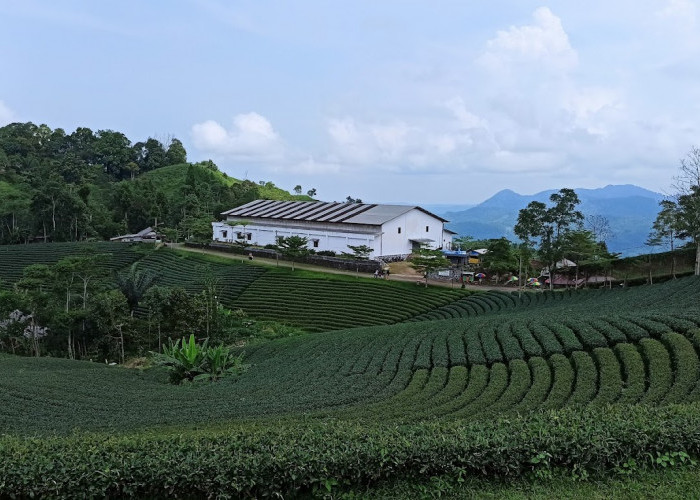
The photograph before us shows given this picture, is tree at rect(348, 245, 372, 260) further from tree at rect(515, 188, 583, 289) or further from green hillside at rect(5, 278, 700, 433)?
green hillside at rect(5, 278, 700, 433)

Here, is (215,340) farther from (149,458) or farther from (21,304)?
(149,458)

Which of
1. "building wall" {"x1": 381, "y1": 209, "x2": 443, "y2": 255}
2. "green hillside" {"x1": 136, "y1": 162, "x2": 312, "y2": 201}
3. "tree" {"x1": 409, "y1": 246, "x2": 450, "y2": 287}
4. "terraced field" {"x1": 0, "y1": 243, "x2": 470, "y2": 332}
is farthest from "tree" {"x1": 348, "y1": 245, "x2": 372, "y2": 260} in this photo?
"green hillside" {"x1": 136, "y1": 162, "x2": 312, "y2": 201}

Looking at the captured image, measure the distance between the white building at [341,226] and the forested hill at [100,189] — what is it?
491cm

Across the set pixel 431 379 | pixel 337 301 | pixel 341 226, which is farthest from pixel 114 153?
pixel 431 379

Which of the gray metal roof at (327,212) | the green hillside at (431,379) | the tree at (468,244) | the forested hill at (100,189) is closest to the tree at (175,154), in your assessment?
the forested hill at (100,189)

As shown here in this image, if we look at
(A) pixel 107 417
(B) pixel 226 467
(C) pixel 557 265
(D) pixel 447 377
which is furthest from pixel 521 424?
(C) pixel 557 265

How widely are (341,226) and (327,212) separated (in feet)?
15.8

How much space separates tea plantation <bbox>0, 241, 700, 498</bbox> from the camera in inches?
258

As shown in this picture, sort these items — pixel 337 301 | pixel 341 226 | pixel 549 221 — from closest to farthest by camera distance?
pixel 337 301 < pixel 549 221 < pixel 341 226

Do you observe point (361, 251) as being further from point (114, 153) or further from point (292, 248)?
point (114, 153)

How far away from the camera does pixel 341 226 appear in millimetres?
52000

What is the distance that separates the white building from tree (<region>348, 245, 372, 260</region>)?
1.07 m

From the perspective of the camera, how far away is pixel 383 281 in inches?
1592

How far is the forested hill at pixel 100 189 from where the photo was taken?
6469 centimetres
